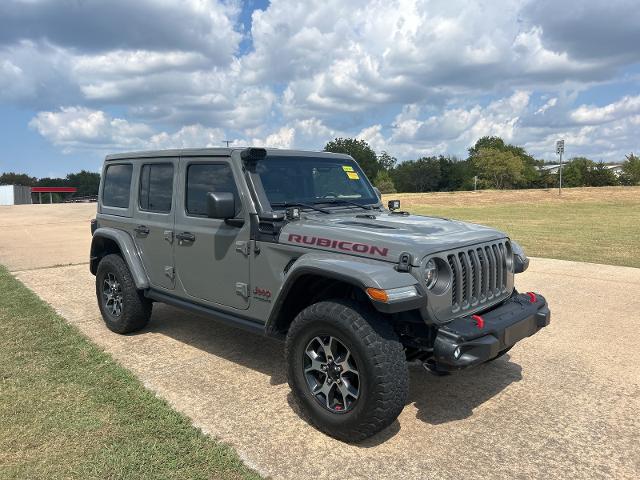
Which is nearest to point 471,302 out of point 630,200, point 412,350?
point 412,350

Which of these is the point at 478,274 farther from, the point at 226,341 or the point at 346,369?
the point at 226,341

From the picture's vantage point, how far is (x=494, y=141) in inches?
4702

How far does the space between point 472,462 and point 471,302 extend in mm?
1021

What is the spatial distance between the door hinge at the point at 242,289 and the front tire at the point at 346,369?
0.72 metres

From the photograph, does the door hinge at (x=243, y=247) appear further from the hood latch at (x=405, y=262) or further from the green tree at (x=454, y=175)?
the green tree at (x=454, y=175)

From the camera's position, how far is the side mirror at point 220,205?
12.7 ft

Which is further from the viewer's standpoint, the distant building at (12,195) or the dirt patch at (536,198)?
the distant building at (12,195)

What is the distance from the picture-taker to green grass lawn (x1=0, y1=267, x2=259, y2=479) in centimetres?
307

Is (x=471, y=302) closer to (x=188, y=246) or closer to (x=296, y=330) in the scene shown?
(x=296, y=330)

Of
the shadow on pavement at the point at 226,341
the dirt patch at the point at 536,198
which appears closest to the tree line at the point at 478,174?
the dirt patch at the point at 536,198

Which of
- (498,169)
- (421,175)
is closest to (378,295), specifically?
(498,169)

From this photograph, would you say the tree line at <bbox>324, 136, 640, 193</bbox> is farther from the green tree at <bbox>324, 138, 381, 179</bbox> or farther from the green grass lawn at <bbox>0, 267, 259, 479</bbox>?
the green grass lawn at <bbox>0, 267, 259, 479</bbox>

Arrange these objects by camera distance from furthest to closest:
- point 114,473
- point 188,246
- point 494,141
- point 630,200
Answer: point 494,141
point 630,200
point 188,246
point 114,473

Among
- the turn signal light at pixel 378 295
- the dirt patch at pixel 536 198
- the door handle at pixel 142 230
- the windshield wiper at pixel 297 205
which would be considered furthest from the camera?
the dirt patch at pixel 536 198
